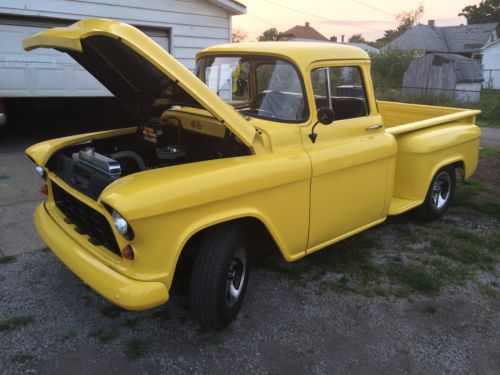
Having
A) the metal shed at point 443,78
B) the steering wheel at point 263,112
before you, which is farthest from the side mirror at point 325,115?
the metal shed at point 443,78

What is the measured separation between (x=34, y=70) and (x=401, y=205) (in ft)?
22.1

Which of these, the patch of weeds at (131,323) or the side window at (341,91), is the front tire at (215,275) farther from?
the side window at (341,91)

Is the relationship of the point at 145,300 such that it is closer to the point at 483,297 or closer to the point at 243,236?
the point at 243,236

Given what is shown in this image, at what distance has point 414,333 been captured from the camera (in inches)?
123

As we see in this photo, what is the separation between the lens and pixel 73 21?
801 cm

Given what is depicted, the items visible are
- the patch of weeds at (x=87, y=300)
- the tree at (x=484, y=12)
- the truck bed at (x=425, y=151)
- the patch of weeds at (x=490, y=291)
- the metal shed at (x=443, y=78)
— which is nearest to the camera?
the patch of weeds at (x=87, y=300)

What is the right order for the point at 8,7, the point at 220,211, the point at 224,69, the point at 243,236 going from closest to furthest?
1. the point at 220,211
2. the point at 243,236
3. the point at 224,69
4. the point at 8,7

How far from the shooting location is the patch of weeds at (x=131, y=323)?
310 cm

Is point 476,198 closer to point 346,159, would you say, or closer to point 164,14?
point 346,159

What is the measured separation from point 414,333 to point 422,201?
182 centimetres

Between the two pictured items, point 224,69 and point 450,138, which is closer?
point 224,69

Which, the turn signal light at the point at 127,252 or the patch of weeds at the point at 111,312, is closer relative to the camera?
the turn signal light at the point at 127,252

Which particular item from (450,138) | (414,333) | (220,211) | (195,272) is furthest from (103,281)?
(450,138)

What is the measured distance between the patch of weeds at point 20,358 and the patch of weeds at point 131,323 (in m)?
0.61
